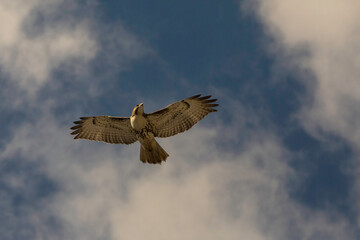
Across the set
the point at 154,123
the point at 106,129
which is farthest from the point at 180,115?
the point at 106,129

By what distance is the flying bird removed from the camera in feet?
66.4

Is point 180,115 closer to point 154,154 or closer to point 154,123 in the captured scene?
point 154,123

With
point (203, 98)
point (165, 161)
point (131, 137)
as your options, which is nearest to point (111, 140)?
point (131, 137)

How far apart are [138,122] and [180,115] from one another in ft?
5.40

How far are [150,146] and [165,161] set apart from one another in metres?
0.80

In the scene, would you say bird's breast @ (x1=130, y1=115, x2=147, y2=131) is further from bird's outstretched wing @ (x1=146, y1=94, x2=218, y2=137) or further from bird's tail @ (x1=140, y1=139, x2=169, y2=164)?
bird's tail @ (x1=140, y1=139, x2=169, y2=164)

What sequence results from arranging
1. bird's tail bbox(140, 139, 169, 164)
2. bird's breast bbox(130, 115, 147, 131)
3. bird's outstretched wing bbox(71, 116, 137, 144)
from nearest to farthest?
bird's breast bbox(130, 115, 147, 131)
bird's tail bbox(140, 139, 169, 164)
bird's outstretched wing bbox(71, 116, 137, 144)

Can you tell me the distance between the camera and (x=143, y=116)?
2020 centimetres

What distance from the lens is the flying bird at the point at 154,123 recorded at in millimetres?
20250

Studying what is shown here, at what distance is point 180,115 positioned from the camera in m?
20.7

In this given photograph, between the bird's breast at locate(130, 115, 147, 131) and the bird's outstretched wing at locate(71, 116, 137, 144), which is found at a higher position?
the bird's outstretched wing at locate(71, 116, 137, 144)

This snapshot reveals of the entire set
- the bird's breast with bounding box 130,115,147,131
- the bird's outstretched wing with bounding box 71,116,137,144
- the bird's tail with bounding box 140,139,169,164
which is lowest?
the bird's tail with bounding box 140,139,169,164

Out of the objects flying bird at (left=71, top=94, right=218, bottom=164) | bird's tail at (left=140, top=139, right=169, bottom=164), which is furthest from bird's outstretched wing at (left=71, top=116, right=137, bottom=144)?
bird's tail at (left=140, top=139, right=169, bottom=164)

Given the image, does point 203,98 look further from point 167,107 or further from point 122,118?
point 122,118
